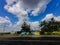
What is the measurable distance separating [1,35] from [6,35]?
1.57ft

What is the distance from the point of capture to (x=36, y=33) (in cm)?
1895

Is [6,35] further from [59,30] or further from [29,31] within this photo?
[59,30]

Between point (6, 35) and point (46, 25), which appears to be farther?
point (46, 25)

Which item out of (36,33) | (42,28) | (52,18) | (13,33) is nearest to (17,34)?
(13,33)

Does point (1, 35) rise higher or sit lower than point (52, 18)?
lower

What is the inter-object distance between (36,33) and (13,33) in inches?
90.6

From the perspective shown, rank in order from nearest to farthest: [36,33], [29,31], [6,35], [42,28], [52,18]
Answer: [6,35], [36,33], [29,31], [42,28], [52,18]

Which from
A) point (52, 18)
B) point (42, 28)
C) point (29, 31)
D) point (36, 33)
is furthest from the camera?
point (52, 18)

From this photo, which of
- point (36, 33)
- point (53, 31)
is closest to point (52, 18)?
point (53, 31)

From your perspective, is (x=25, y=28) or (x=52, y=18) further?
(x=52, y=18)

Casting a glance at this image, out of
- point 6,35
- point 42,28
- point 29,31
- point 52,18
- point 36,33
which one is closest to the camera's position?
point 6,35

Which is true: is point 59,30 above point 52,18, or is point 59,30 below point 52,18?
below

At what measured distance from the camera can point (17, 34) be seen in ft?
61.3

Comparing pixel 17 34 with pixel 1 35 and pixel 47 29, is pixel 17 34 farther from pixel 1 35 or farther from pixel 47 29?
pixel 47 29
